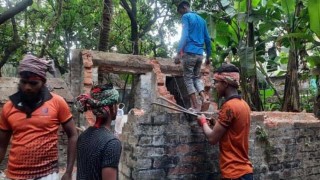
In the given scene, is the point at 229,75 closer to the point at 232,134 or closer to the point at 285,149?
the point at 232,134

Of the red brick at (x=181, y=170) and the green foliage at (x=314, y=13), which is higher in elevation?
the green foliage at (x=314, y=13)

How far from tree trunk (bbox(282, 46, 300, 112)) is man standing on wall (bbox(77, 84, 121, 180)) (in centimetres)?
495

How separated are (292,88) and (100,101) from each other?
505cm

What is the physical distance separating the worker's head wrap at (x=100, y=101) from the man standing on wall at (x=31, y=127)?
443 millimetres

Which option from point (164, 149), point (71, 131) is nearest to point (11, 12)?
point (71, 131)

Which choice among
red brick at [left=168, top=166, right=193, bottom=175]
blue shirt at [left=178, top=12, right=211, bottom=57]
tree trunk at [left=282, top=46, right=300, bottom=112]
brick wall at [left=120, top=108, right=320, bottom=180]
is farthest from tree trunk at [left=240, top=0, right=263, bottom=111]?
red brick at [left=168, top=166, right=193, bottom=175]

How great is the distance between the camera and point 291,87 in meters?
6.47

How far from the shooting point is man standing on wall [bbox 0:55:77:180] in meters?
2.59

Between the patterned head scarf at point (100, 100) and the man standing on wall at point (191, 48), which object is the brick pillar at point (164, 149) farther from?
the man standing on wall at point (191, 48)

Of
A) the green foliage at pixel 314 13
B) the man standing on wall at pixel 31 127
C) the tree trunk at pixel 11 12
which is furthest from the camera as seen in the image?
the tree trunk at pixel 11 12

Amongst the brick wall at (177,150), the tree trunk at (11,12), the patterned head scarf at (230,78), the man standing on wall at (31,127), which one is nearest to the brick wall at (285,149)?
the brick wall at (177,150)

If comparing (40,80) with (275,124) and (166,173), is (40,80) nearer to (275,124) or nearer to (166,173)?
(166,173)

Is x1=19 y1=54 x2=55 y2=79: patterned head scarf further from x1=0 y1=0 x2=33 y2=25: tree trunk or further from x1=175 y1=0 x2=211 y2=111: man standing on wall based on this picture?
x1=0 y1=0 x2=33 y2=25: tree trunk

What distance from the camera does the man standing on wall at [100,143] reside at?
219 cm
